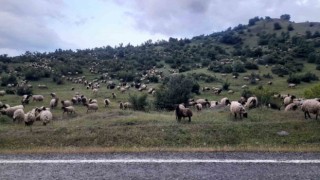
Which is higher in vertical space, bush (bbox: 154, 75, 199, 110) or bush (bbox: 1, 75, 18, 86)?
bush (bbox: 1, 75, 18, 86)

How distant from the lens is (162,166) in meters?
10.5

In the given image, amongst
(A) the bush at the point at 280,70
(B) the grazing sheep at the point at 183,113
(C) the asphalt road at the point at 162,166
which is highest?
(A) the bush at the point at 280,70

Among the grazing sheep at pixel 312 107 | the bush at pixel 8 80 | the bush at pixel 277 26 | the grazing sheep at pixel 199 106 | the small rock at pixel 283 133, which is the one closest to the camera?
the small rock at pixel 283 133

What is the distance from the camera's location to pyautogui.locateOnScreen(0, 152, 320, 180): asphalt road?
9.69 meters

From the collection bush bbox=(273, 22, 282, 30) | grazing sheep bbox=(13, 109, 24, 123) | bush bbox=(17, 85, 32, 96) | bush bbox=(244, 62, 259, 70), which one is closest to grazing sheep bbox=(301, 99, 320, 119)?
grazing sheep bbox=(13, 109, 24, 123)

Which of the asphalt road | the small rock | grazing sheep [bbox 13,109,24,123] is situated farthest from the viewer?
grazing sheep [bbox 13,109,24,123]

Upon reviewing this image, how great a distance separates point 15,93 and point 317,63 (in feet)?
162

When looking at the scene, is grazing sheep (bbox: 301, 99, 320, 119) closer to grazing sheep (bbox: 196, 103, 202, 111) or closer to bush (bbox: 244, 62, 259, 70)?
grazing sheep (bbox: 196, 103, 202, 111)

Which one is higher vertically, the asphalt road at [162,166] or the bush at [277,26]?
the bush at [277,26]

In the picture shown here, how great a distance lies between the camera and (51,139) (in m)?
19.8

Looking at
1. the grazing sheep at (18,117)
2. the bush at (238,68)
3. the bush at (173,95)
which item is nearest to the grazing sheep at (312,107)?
the bush at (173,95)

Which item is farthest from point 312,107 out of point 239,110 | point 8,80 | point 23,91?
point 8,80

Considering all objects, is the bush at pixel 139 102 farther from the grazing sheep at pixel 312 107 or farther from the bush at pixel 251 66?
the bush at pixel 251 66

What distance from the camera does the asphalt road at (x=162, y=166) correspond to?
9.69 metres
